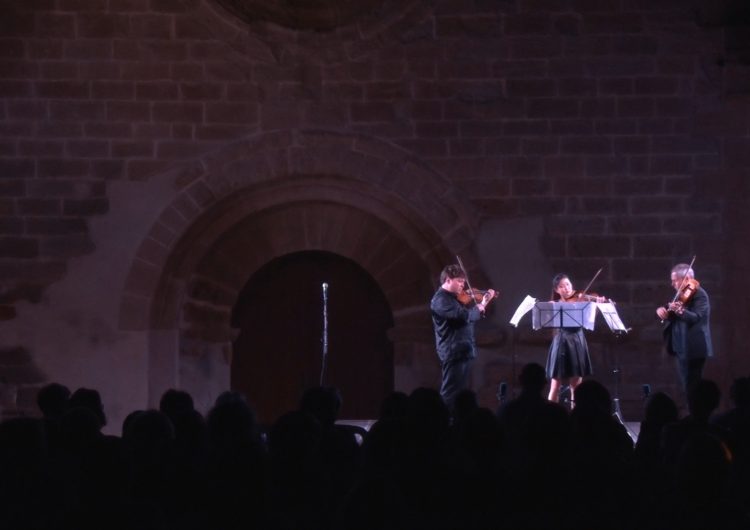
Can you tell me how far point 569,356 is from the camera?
37.3 ft

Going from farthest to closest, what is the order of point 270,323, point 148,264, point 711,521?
point 270,323 → point 148,264 → point 711,521

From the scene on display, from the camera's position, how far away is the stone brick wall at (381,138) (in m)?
12.1

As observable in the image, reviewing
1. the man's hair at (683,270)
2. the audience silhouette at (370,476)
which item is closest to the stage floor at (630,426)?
the man's hair at (683,270)

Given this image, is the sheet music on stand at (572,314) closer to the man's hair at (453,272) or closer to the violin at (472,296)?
the violin at (472,296)

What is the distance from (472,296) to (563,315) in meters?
0.94

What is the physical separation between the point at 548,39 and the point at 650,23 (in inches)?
43.7

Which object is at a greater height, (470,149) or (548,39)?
(548,39)

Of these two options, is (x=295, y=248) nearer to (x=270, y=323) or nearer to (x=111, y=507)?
(x=270, y=323)

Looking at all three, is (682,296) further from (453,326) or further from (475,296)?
(453,326)

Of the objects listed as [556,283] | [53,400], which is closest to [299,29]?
[556,283]

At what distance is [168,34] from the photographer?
12.3 m

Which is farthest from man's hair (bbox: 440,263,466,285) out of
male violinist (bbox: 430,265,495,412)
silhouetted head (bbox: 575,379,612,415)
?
silhouetted head (bbox: 575,379,612,415)

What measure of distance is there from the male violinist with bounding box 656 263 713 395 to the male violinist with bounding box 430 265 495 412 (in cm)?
191

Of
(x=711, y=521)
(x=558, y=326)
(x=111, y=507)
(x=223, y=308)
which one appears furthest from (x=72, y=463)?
(x=223, y=308)
